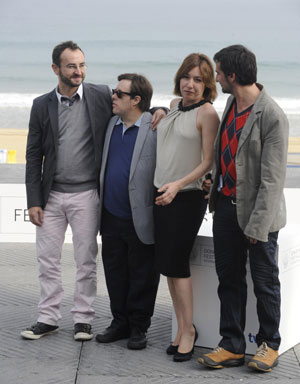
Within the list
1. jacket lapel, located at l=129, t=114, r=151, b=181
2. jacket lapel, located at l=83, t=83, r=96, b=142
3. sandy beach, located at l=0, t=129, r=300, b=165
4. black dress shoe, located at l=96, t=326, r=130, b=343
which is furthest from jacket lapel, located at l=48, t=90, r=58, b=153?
sandy beach, located at l=0, t=129, r=300, b=165

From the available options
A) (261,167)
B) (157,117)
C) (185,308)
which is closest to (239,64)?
(261,167)

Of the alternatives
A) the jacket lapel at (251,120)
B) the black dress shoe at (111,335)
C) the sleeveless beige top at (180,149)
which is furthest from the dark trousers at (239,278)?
the black dress shoe at (111,335)

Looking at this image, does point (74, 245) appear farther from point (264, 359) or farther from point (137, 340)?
point (264, 359)

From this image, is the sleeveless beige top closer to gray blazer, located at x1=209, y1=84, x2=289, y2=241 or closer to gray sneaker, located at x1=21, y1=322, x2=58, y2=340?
gray blazer, located at x1=209, y1=84, x2=289, y2=241

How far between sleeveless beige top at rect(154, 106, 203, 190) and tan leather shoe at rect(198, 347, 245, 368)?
91 centimetres

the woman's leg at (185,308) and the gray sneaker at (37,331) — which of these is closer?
the woman's leg at (185,308)

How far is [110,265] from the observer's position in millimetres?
4160

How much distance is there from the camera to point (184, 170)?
12.2 ft

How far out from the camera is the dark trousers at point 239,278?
3586 millimetres

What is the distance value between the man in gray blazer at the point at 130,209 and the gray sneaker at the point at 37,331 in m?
0.34

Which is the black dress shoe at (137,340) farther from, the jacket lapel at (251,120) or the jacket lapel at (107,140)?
the jacket lapel at (251,120)

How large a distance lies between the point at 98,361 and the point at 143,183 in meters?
1.04

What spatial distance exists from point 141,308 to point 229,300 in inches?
24.7

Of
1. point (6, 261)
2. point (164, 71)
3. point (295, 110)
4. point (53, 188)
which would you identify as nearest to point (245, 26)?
point (164, 71)
